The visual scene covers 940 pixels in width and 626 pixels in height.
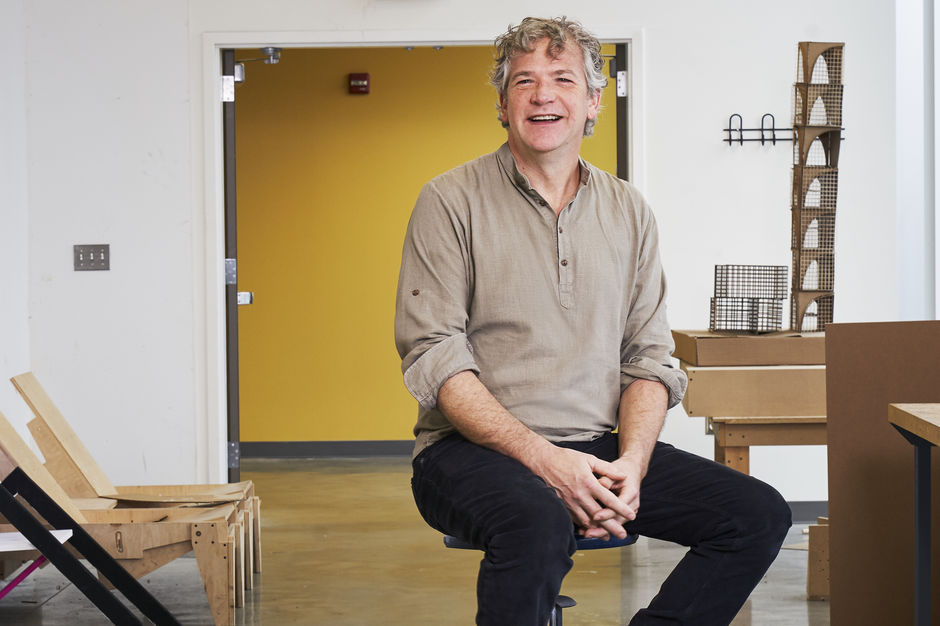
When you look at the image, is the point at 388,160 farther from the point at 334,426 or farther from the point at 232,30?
the point at 232,30

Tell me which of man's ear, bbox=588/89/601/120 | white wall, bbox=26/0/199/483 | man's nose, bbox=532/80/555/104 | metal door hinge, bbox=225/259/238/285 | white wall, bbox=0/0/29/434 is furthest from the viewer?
metal door hinge, bbox=225/259/238/285

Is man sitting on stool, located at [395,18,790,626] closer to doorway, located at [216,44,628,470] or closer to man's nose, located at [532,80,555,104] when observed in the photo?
man's nose, located at [532,80,555,104]

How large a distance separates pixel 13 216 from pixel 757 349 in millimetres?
2957

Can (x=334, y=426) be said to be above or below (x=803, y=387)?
below

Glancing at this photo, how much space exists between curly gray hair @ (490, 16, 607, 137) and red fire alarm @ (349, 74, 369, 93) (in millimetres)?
4094

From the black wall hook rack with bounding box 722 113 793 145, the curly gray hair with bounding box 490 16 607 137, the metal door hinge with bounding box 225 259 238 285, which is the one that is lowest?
the metal door hinge with bounding box 225 259 238 285

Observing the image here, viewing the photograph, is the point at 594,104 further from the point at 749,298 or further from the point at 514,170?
the point at 749,298

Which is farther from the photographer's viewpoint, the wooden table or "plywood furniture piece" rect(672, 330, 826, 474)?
"plywood furniture piece" rect(672, 330, 826, 474)

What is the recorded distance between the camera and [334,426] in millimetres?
6219

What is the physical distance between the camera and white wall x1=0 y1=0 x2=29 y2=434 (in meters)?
3.84

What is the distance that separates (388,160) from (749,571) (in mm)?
4708

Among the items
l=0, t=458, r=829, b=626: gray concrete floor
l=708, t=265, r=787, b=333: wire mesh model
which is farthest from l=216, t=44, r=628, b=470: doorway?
l=708, t=265, r=787, b=333: wire mesh model

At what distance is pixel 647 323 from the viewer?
213 cm

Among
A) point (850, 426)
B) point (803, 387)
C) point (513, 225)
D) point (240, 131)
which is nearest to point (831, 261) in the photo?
point (803, 387)
